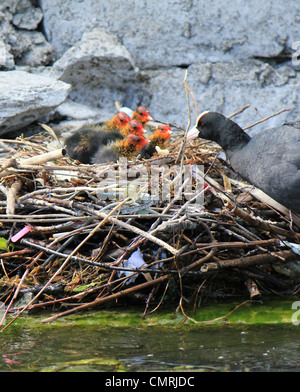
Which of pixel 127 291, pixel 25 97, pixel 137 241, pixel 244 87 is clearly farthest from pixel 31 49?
pixel 127 291

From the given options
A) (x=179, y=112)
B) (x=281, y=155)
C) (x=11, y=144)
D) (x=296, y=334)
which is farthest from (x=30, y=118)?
(x=296, y=334)

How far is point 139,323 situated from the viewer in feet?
8.70

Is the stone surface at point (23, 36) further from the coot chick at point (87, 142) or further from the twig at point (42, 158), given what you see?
the twig at point (42, 158)

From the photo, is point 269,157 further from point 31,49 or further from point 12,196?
point 31,49

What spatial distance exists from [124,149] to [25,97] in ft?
3.08

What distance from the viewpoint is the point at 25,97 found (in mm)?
3928

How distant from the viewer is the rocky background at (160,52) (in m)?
→ 4.38

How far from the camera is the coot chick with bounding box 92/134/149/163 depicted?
348cm

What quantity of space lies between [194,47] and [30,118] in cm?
146

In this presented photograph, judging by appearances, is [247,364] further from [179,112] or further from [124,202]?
[179,112]

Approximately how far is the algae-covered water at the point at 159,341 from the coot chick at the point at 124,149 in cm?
109

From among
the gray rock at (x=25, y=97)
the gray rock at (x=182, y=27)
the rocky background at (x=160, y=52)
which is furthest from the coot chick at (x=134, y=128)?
the gray rock at (x=182, y=27)

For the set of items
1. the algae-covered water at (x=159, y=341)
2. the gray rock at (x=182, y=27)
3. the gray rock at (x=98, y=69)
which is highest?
the gray rock at (x=182, y=27)

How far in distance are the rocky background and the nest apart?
1550mm
